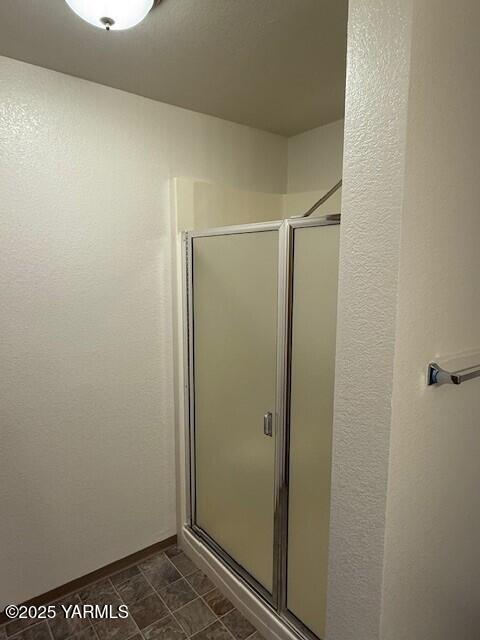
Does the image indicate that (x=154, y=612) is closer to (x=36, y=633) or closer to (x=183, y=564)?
(x=183, y=564)

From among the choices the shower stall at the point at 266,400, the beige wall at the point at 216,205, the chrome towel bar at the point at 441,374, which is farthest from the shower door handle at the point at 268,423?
the beige wall at the point at 216,205

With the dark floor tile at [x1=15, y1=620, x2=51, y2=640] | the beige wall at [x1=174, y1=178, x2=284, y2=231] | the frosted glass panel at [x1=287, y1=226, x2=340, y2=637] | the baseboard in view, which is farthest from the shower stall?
the dark floor tile at [x1=15, y1=620, x2=51, y2=640]

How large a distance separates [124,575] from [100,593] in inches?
5.7

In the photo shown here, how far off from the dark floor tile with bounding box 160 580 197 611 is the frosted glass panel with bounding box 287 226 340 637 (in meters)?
0.56

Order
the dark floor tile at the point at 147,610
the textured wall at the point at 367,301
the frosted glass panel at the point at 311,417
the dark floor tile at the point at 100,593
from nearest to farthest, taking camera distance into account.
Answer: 1. the textured wall at the point at 367,301
2. the frosted glass panel at the point at 311,417
3. the dark floor tile at the point at 147,610
4. the dark floor tile at the point at 100,593

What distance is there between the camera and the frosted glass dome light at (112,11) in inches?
46.4

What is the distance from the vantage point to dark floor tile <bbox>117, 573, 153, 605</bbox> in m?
1.94

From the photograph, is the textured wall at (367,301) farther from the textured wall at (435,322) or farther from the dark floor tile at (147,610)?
the dark floor tile at (147,610)

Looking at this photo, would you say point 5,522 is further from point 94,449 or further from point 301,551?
point 301,551

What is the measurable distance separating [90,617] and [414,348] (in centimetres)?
189

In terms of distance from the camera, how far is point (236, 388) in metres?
1.87

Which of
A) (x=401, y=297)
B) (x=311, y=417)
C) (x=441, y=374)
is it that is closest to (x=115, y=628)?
(x=311, y=417)

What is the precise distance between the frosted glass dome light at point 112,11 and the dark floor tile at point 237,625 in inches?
92.2

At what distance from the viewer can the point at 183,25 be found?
1.36m
